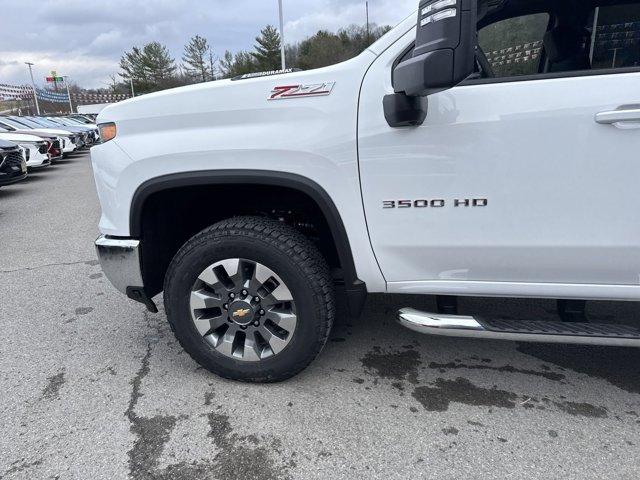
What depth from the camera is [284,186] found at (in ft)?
7.48

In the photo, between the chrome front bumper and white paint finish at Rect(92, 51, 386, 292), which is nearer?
white paint finish at Rect(92, 51, 386, 292)

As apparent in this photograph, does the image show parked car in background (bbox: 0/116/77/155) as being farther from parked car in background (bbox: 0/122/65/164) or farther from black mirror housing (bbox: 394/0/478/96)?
black mirror housing (bbox: 394/0/478/96)

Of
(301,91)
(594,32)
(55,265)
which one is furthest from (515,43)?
(55,265)

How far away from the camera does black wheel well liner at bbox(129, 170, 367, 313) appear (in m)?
2.22

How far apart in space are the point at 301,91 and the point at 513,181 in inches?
39.6

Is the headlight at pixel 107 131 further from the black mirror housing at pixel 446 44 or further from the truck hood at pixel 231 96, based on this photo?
the black mirror housing at pixel 446 44

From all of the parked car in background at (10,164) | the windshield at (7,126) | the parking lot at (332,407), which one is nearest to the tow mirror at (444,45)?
the parking lot at (332,407)

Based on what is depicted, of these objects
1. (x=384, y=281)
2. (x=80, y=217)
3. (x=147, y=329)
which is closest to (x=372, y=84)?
(x=384, y=281)

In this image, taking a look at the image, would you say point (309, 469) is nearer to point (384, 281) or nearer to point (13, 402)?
point (384, 281)

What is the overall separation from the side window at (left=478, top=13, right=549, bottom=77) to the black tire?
125 cm

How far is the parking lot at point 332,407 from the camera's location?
2025 millimetres

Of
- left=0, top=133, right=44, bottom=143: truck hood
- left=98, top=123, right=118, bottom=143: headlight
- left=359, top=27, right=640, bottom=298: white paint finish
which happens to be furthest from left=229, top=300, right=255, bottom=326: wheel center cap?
left=0, top=133, right=44, bottom=143: truck hood

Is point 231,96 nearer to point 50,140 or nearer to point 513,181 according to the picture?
point 513,181

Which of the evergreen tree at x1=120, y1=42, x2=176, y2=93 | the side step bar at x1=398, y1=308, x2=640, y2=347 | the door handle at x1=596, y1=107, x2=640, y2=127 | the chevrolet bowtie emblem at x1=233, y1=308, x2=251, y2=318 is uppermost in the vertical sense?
the evergreen tree at x1=120, y1=42, x2=176, y2=93
